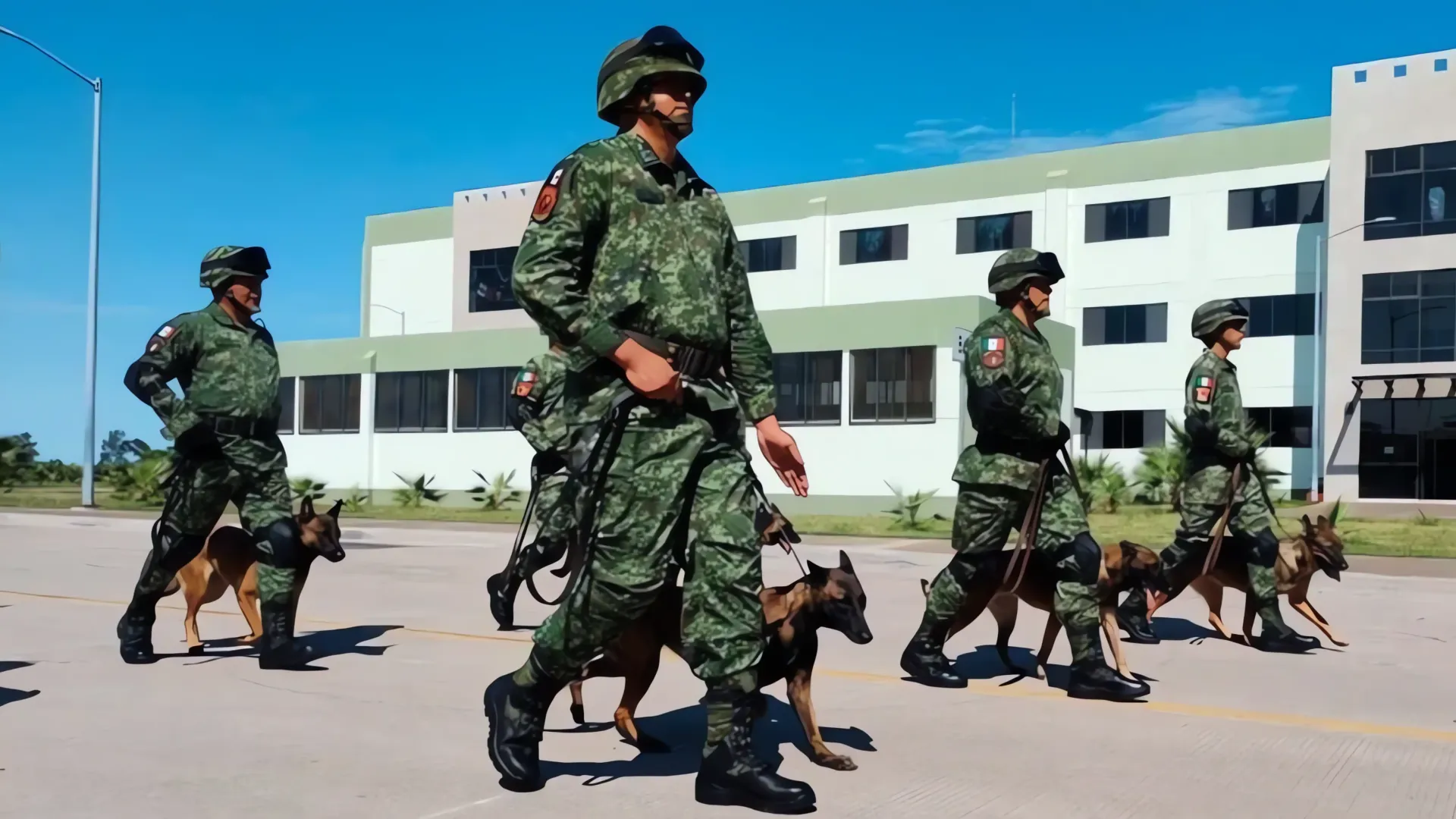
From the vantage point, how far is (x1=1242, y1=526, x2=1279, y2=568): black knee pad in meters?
8.25

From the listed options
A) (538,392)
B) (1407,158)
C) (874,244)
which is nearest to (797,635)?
(538,392)

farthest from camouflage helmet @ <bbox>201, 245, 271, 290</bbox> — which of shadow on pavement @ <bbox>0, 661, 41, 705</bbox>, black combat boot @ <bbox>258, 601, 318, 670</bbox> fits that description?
shadow on pavement @ <bbox>0, 661, 41, 705</bbox>

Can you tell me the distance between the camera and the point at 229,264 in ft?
22.6

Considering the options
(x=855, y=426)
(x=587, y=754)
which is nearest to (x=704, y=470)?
(x=587, y=754)

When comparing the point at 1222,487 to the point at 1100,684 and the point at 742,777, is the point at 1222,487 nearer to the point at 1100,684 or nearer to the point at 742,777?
the point at 1100,684

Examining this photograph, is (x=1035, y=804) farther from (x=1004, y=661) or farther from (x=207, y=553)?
(x=207, y=553)

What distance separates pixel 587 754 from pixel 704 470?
140cm

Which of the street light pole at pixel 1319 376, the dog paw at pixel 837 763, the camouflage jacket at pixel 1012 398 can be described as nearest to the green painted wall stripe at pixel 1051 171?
the street light pole at pixel 1319 376

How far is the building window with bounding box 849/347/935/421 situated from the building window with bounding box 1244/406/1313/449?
40.4ft

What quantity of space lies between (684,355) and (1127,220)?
3873 cm

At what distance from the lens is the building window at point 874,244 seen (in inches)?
1732

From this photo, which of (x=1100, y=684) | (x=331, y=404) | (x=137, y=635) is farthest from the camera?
(x=331, y=404)

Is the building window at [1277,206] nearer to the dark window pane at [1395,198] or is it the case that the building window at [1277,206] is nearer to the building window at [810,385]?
the dark window pane at [1395,198]

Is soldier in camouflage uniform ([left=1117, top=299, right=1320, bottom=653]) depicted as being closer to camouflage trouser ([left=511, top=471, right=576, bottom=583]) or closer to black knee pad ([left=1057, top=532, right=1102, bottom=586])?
black knee pad ([left=1057, top=532, right=1102, bottom=586])
